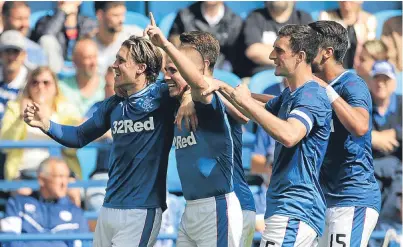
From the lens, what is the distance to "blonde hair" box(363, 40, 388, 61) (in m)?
10.9

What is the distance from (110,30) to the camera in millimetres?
10586

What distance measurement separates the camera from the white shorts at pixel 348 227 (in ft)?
21.7

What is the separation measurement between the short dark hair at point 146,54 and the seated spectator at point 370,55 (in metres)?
4.65

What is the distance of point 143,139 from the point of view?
6445 millimetres

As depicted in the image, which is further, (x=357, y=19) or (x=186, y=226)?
(x=357, y=19)

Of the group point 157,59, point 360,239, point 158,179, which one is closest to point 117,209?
point 158,179

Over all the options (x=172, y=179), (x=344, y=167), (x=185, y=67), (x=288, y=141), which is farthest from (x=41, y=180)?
(x=288, y=141)

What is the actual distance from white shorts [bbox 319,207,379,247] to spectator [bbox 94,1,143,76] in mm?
4306

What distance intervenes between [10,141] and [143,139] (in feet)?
11.0

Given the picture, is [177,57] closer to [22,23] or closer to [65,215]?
[65,215]

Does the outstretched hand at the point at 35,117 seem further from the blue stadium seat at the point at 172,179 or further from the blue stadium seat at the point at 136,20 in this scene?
the blue stadium seat at the point at 136,20

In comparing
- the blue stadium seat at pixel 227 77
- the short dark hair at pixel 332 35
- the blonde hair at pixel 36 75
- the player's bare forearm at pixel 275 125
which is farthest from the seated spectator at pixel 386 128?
the player's bare forearm at pixel 275 125

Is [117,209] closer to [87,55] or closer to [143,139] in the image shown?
[143,139]

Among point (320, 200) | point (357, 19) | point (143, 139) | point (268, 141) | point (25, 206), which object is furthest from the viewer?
point (357, 19)
